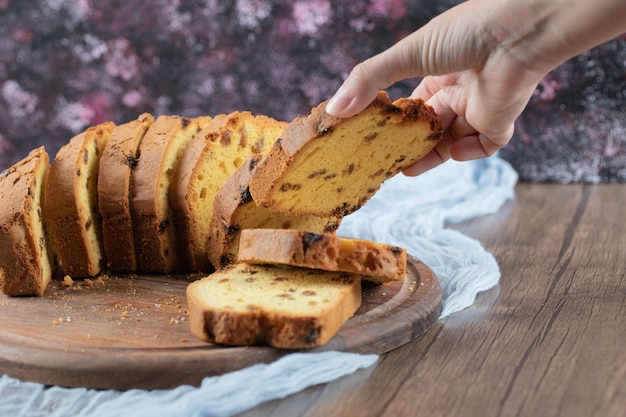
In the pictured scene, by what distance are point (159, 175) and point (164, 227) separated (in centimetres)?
23

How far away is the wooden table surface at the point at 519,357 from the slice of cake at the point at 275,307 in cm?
18

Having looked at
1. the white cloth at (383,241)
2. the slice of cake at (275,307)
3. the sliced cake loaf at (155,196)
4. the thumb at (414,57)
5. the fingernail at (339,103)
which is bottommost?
the white cloth at (383,241)

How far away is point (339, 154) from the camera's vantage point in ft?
9.05

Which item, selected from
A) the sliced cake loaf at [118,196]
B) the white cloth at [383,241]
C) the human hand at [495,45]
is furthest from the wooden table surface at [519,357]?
the sliced cake loaf at [118,196]

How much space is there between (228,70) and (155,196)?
2.73 m

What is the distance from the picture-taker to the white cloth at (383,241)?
2041mm

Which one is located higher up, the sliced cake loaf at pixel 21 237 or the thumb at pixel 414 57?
the thumb at pixel 414 57

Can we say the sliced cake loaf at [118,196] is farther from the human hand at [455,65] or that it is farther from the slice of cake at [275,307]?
the human hand at [455,65]

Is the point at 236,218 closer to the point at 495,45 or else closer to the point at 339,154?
the point at 339,154

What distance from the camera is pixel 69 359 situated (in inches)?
86.7

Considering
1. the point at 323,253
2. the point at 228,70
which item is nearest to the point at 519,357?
the point at 323,253

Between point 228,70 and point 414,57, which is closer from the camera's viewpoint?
point 414,57

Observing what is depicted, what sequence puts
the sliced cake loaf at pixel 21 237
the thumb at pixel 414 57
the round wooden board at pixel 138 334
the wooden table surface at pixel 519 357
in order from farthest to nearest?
the sliced cake loaf at pixel 21 237 < the thumb at pixel 414 57 < the round wooden board at pixel 138 334 < the wooden table surface at pixel 519 357

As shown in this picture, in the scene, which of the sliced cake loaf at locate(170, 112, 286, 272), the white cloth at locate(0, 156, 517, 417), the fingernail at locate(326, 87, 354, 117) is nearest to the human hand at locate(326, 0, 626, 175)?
the fingernail at locate(326, 87, 354, 117)
